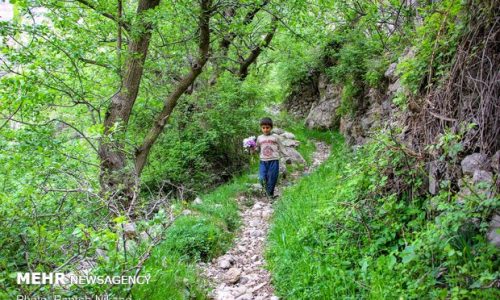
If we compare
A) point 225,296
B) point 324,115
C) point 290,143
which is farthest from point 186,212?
point 324,115

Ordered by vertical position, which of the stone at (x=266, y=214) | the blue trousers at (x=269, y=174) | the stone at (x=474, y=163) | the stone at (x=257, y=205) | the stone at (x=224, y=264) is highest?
the stone at (x=474, y=163)

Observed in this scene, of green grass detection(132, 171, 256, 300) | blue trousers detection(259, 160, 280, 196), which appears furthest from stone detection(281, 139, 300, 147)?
green grass detection(132, 171, 256, 300)

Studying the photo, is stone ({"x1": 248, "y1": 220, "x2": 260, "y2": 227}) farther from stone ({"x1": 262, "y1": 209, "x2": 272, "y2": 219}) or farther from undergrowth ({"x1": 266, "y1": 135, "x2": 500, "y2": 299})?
undergrowth ({"x1": 266, "y1": 135, "x2": 500, "y2": 299})

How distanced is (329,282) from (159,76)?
8385 millimetres

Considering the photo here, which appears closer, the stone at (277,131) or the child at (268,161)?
the child at (268,161)

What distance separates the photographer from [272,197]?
8.39 meters

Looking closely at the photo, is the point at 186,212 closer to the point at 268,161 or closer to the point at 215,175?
the point at 268,161

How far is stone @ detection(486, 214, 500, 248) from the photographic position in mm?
2794

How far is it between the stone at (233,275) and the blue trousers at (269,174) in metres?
3.51

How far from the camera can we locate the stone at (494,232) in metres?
2.79

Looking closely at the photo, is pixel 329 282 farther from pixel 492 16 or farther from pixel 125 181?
pixel 125 181

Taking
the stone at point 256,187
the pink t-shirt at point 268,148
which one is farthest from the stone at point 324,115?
the stone at point 256,187

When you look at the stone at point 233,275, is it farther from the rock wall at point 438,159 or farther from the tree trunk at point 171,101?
the tree trunk at point 171,101

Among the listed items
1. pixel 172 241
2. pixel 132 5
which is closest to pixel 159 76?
pixel 132 5
